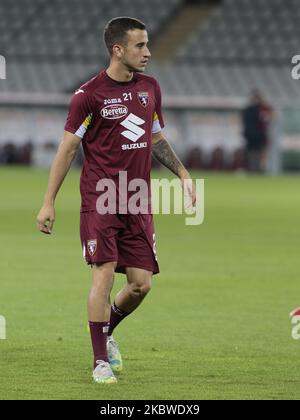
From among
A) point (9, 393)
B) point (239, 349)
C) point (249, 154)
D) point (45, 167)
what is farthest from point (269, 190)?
point (9, 393)

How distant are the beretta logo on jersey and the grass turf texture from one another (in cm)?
168

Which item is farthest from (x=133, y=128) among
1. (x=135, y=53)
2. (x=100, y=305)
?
(x=100, y=305)

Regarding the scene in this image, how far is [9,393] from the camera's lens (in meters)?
7.04

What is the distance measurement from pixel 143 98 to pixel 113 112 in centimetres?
28

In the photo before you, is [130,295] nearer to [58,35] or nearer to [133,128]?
[133,128]

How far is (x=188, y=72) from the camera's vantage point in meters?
44.4

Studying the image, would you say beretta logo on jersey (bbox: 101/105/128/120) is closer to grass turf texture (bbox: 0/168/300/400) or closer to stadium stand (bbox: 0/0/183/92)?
grass turf texture (bbox: 0/168/300/400)

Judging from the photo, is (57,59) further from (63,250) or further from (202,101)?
(63,250)

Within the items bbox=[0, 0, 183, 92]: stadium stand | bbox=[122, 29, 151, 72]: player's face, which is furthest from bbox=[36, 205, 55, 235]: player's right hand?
bbox=[0, 0, 183, 92]: stadium stand

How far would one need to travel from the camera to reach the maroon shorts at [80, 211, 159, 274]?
25.2 ft

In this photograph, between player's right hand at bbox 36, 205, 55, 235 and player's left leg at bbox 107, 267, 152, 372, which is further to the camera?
player's left leg at bbox 107, 267, 152, 372

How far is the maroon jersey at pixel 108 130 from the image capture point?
7.70 m

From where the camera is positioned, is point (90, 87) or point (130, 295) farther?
point (130, 295)
